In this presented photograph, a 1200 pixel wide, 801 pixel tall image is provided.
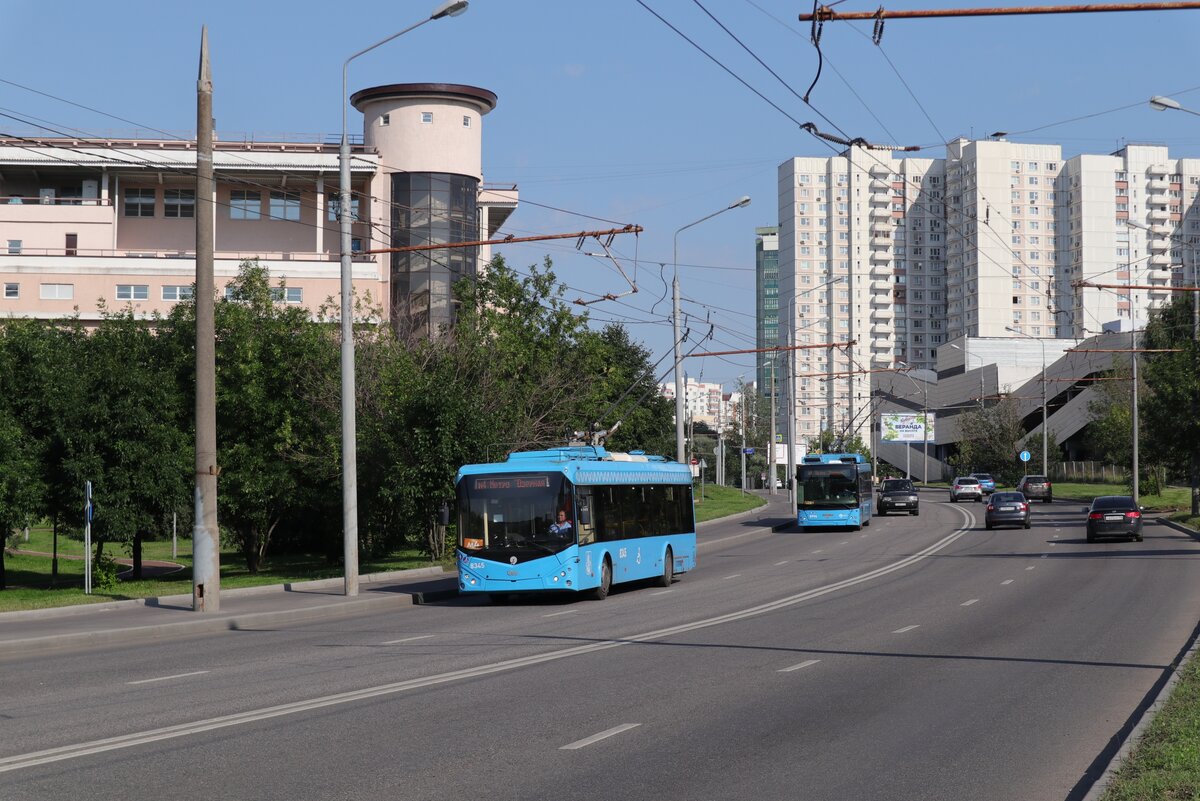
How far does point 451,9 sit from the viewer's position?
22672 millimetres

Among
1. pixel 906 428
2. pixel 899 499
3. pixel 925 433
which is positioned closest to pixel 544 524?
pixel 899 499

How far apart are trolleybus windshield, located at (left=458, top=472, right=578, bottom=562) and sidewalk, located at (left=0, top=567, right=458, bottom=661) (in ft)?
6.80

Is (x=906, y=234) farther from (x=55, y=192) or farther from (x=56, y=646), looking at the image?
(x=56, y=646)

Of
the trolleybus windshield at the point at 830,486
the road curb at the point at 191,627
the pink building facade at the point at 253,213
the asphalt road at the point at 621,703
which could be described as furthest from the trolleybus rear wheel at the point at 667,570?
the pink building facade at the point at 253,213

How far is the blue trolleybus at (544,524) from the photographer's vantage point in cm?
2439

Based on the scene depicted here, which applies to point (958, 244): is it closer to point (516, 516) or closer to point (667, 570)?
point (667, 570)

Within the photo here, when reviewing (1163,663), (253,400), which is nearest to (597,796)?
(1163,663)

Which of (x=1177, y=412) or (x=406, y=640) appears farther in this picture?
(x=1177, y=412)

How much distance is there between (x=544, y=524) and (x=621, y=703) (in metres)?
12.7

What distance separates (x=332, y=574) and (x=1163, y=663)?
26052 mm

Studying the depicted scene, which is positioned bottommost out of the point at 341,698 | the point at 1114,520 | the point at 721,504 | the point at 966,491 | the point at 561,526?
the point at 721,504

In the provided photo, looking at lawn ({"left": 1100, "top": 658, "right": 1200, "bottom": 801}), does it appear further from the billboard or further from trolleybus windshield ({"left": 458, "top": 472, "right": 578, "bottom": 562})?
the billboard

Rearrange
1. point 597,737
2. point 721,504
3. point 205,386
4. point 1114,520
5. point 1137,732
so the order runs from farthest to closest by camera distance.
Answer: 1. point 721,504
2. point 1114,520
3. point 205,386
4. point 597,737
5. point 1137,732

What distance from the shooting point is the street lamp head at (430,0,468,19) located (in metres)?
22.5
